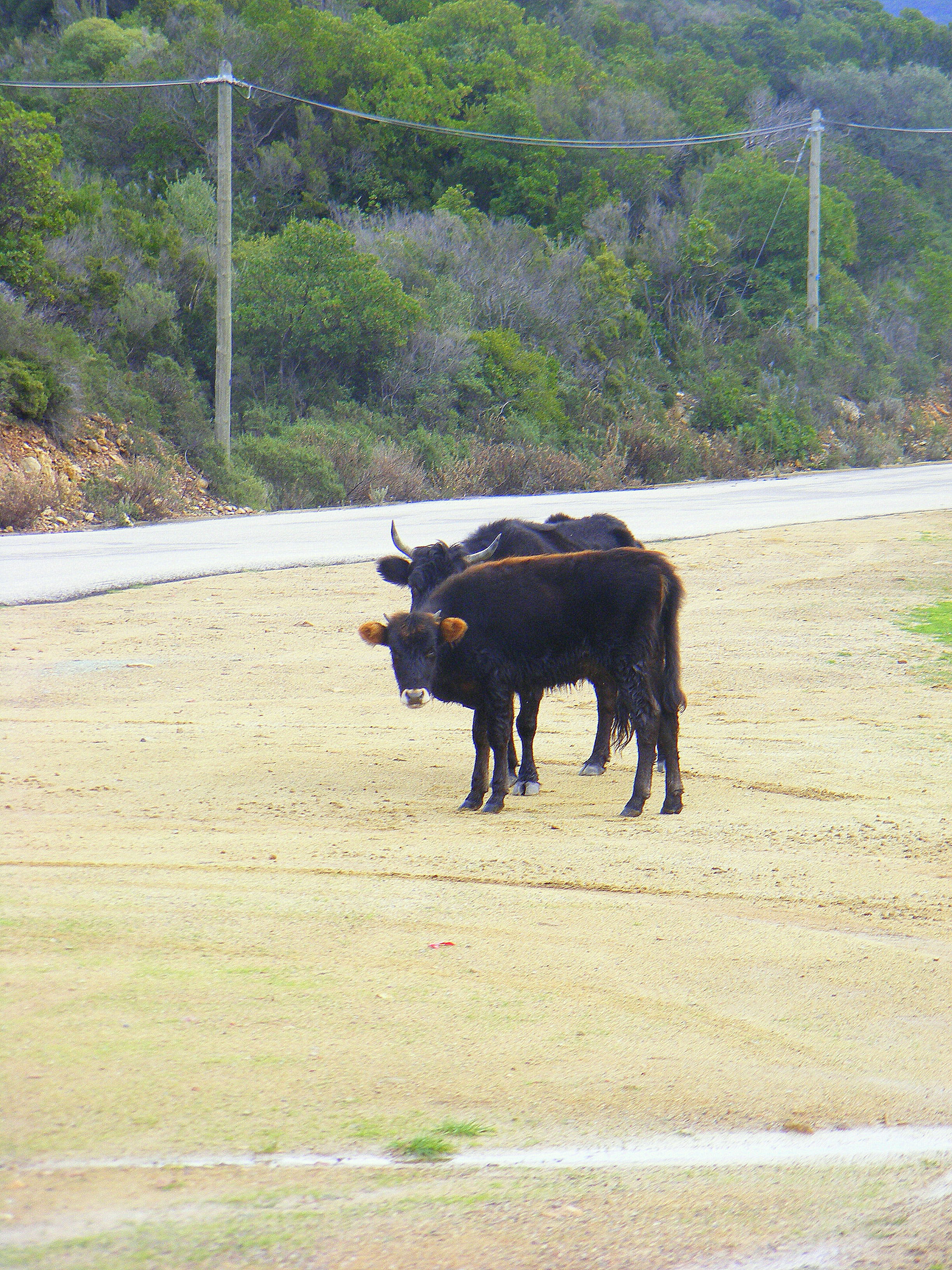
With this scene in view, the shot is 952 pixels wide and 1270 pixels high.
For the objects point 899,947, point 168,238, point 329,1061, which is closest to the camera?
point 329,1061

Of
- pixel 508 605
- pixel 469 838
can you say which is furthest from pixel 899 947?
pixel 508 605

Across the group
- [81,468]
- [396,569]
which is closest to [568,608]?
[396,569]

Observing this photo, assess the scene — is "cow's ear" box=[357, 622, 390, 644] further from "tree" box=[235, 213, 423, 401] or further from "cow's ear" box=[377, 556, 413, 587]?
"tree" box=[235, 213, 423, 401]

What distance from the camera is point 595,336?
142 ft

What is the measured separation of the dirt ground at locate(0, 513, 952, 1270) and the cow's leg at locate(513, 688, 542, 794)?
187 mm

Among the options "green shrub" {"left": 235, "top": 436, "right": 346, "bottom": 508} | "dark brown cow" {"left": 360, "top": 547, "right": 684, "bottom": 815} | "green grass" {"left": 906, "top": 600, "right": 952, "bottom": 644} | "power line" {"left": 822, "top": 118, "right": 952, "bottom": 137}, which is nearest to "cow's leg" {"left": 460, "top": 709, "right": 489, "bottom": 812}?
"dark brown cow" {"left": 360, "top": 547, "right": 684, "bottom": 815}

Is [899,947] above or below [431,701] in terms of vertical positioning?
above

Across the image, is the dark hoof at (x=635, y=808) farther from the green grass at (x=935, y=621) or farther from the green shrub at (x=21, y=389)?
the green shrub at (x=21, y=389)

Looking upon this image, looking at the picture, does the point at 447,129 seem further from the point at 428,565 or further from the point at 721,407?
the point at 428,565

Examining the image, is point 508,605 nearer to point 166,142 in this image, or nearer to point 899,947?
point 899,947

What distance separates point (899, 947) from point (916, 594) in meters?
11.2

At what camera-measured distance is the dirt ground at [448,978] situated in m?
3.11

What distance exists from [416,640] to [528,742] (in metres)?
1.23

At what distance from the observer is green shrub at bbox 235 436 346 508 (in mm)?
29906
